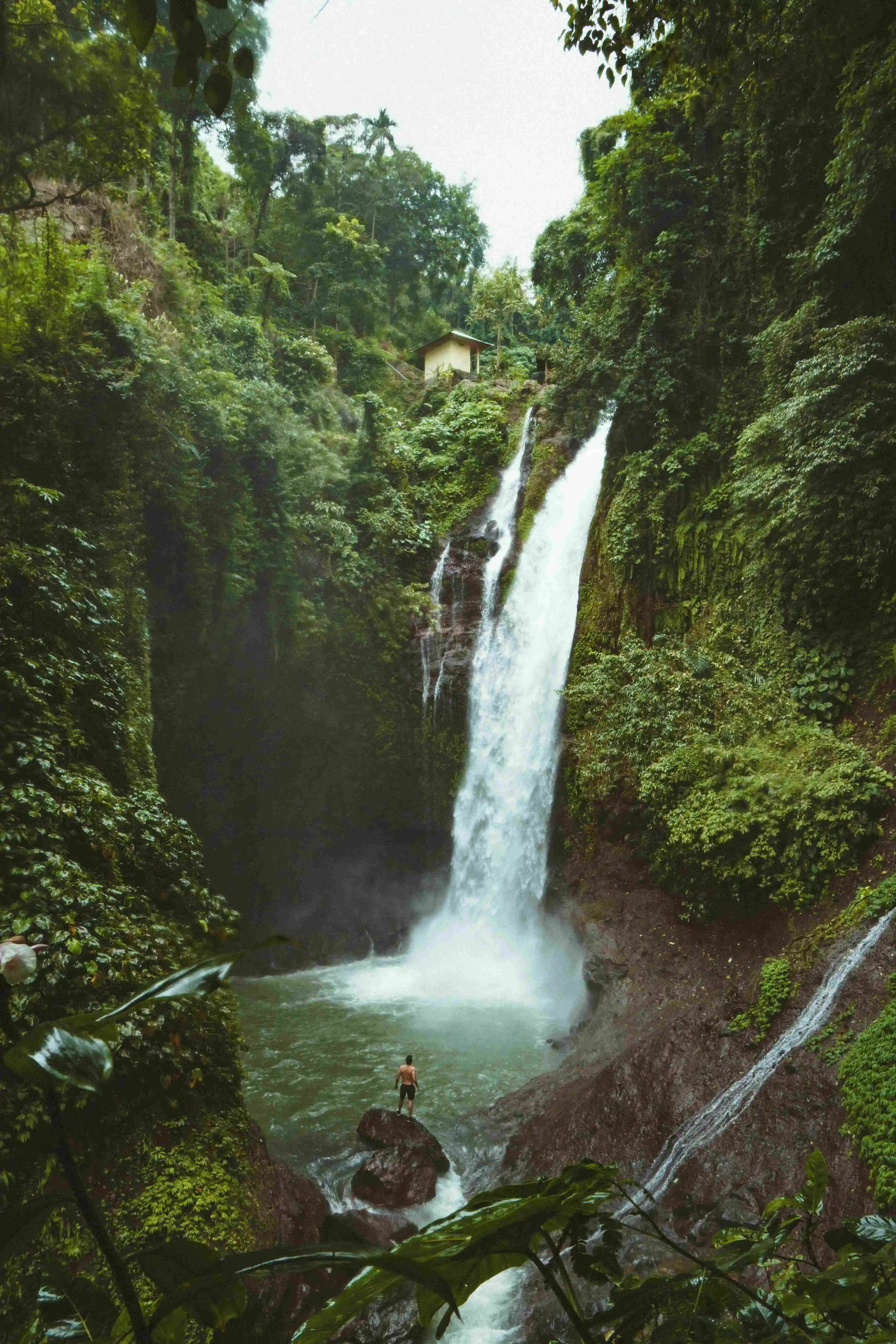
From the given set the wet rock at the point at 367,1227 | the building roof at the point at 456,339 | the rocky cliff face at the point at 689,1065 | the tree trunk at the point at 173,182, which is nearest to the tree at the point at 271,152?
the tree trunk at the point at 173,182

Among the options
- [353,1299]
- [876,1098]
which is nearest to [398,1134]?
[876,1098]

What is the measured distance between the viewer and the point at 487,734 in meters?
13.7

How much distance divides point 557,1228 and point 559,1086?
25.4ft

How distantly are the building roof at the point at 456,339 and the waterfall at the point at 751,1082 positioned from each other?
22.4 metres

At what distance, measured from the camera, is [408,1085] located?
7320 millimetres

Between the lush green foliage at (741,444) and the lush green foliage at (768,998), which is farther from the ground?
the lush green foliage at (741,444)

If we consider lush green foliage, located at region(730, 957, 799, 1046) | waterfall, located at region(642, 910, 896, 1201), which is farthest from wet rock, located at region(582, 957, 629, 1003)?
waterfall, located at region(642, 910, 896, 1201)

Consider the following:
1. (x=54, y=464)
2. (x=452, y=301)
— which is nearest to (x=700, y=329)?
(x=54, y=464)

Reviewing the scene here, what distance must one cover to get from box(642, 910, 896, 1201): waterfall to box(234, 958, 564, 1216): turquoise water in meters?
1.84

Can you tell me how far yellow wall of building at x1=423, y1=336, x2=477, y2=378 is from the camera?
24359mm

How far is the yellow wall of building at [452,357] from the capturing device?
24359 millimetres

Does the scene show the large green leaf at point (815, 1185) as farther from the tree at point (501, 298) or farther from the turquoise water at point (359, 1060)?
the tree at point (501, 298)

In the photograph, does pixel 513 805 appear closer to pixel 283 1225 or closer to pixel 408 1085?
pixel 408 1085

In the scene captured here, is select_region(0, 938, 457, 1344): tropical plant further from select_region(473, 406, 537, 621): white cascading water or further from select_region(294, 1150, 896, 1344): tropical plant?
select_region(473, 406, 537, 621): white cascading water
